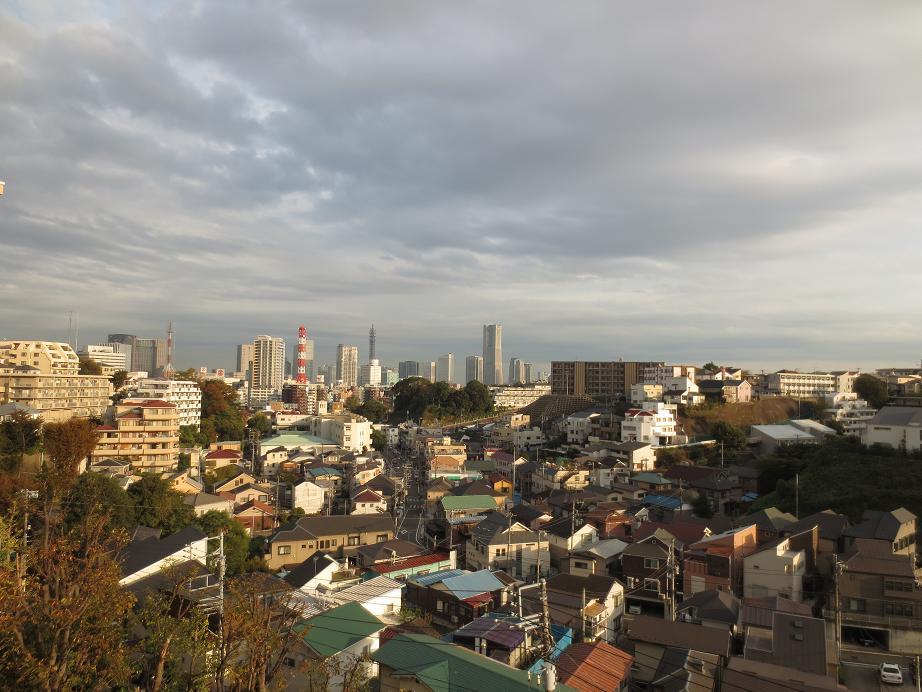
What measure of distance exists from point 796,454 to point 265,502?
19.9 m

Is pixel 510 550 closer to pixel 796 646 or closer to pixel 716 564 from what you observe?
pixel 716 564

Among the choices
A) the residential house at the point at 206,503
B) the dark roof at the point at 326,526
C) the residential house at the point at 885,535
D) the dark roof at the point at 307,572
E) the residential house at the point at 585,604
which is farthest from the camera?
the residential house at the point at 206,503

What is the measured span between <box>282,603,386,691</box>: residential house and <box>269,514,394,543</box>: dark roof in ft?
21.9

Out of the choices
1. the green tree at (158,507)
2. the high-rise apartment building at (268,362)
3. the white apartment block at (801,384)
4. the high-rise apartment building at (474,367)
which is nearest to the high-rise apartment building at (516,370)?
the high-rise apartment building at (474,367)

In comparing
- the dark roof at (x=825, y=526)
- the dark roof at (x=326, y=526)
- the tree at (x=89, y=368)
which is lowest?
the dark roof at (x=326, y=526)

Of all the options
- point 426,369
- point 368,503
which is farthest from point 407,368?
point 368,503

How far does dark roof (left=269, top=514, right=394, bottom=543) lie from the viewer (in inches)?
614

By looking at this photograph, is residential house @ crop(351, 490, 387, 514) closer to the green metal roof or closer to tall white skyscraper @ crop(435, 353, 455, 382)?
the green metal roof

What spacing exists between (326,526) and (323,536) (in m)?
0.37

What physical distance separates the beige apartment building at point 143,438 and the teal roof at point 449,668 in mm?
17424

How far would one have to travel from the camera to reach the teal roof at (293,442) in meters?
29.6

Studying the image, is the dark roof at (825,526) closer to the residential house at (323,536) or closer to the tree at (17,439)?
the residential house at (323,536)

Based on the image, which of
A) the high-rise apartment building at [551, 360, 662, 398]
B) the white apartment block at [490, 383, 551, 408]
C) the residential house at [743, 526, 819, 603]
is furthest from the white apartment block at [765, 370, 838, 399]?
the residential house at [743, 526, 819, 603]

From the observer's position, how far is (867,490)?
53.5 feet
